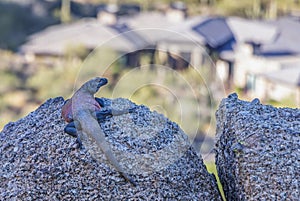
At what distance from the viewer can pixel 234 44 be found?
3169cm

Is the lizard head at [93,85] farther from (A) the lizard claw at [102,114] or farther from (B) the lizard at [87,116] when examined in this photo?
(A) the lizard claw at [102,114]

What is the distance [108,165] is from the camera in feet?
12.1

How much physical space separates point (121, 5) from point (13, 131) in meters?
44.4

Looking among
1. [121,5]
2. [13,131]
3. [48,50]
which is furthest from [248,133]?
[121,5]

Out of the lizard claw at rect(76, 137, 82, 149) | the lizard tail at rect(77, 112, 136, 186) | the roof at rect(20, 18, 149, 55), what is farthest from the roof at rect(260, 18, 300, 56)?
the lizard claw at rect(76, 137, 82, 149)

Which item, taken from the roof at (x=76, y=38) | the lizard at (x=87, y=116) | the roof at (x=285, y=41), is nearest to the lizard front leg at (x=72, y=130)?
the lizard at (x=87, y=116)

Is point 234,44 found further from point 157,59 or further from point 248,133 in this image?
point 248,133

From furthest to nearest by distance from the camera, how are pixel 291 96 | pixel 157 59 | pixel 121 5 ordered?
pixel 121 5, pixel 291 96, pixel 157 59

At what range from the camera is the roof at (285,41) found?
29.7 meters

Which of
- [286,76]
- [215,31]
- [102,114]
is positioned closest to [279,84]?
[286,76]

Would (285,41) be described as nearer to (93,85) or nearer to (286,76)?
(286,76)

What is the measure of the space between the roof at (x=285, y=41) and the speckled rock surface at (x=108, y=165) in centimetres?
2578

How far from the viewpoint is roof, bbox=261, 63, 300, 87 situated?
24.4m

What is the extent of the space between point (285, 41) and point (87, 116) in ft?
95.1
